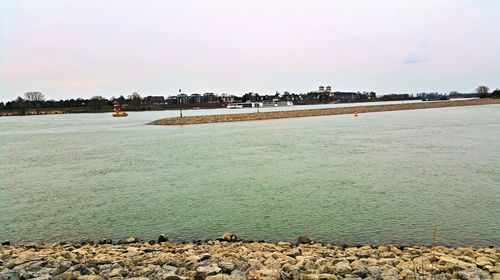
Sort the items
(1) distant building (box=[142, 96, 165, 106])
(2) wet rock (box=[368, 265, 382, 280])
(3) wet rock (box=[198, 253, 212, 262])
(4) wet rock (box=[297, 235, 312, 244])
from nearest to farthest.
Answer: (2) wet rock (box=[368, 265, 382, 280]) → (3) wet rock (box=[198, 253, 212, 262]) → (4) wet rock (box=[297, 235, 312, 244]) → (1) distant building (box=[142, 96, 165, 106])

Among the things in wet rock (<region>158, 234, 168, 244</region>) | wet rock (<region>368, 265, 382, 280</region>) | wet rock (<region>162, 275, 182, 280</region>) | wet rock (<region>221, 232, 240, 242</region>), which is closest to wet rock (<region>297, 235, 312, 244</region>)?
wet rock (<region>221, 232, 240, 242</region>)

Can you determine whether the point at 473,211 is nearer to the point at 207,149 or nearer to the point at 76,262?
the point at 76,262

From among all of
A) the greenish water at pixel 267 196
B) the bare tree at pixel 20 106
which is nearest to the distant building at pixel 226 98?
the bare tree at pixel 20 106

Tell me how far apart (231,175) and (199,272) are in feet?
29.4

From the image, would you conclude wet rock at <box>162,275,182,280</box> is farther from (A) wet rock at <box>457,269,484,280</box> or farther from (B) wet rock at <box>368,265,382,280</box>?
(A) wet rock at <box>457,269,484,280</box>

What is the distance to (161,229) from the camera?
8.56 metres

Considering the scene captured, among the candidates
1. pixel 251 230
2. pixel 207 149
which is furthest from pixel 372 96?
pixel 251 230

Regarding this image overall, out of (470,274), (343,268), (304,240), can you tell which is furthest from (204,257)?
(470,274)

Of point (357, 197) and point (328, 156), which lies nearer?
point (357, 197)

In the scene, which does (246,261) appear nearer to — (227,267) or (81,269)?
(227,267)

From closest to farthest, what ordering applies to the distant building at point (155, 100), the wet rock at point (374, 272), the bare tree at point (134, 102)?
the wet rock at point (374, 272), the bare tree at point (134, 102), the distant building at point (155, 100)

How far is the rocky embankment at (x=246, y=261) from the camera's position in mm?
5230

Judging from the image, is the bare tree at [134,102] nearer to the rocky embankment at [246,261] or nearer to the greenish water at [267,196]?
the greenish water at [267,196]

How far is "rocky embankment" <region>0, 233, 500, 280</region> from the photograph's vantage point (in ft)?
17.2
